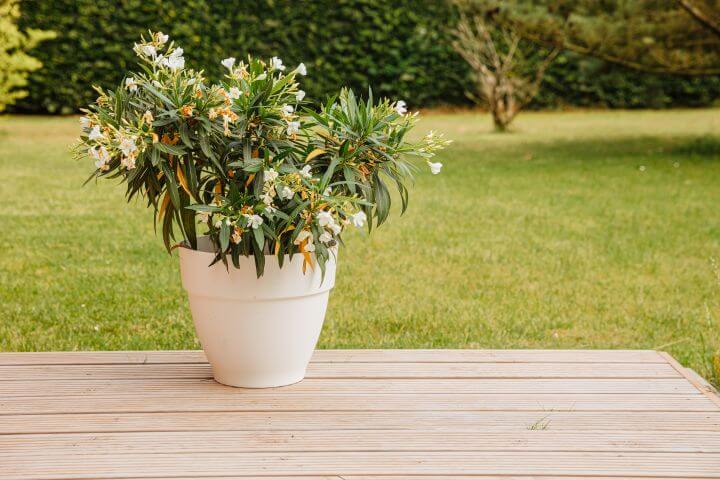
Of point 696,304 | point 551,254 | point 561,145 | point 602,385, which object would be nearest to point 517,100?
point 561,145

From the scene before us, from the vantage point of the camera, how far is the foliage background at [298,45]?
1130 centimetres

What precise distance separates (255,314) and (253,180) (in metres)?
0.32

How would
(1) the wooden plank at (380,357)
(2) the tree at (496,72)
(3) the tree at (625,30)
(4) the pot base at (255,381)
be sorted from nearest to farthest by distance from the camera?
(4) the pot base at (255,381) < (1) the wooden plank at (380,357) < (3) the tree at (625,30) < (2) the tree at (496,72)

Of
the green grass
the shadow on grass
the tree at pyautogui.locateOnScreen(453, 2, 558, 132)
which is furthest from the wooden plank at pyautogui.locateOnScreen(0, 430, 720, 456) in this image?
the tree at pyautogui.locateOnScreen(453, 2, 558, 132)

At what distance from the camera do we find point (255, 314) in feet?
6.65

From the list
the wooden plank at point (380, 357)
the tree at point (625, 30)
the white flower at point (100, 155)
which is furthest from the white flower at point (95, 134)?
the tree at point (625, 30)

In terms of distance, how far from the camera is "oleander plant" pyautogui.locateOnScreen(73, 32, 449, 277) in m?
1.91

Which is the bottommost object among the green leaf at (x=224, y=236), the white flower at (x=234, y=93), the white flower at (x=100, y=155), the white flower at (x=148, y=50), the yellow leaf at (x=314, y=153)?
the green leaf at (x=224, y=236)

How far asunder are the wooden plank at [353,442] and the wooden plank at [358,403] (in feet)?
0.44

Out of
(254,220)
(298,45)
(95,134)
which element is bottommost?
(254,220)

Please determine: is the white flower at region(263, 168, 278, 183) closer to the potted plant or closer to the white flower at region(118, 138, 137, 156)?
the potted plant

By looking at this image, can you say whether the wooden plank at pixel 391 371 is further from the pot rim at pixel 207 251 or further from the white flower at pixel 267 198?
the white flower at pixel 267 198

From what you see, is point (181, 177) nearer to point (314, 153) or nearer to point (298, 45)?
point (314, 153)

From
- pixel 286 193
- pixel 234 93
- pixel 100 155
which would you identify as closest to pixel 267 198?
pixel 286 193
